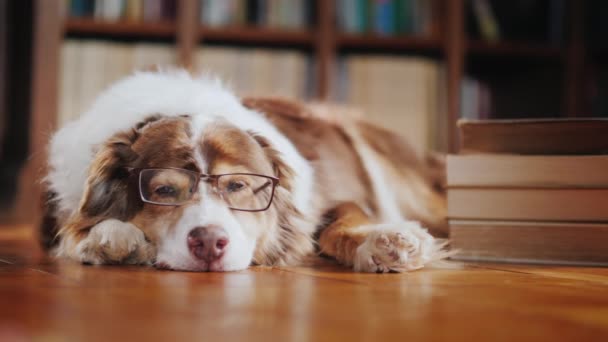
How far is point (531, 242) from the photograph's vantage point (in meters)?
1.50

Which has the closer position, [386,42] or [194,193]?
[194,193]

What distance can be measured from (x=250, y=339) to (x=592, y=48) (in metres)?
2.77

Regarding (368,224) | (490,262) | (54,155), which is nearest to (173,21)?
(54,155)

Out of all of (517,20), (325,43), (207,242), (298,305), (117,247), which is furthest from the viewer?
(517,20)

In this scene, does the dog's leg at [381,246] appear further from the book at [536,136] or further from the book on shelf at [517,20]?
the book on shelf at [517,20]

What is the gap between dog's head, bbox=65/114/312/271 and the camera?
1.28 m

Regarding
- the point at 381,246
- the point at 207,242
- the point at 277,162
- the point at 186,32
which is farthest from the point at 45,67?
the point at 381,246

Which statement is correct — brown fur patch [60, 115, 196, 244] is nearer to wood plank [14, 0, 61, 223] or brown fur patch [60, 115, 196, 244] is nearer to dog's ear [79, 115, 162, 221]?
dog's ear [79, 115, 162, 221]

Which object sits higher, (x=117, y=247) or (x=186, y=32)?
(x=186, y=32)

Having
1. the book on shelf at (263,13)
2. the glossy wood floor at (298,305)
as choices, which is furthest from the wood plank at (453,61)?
the glossy wood floor at (298,305)

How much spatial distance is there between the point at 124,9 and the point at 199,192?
1.77 meters

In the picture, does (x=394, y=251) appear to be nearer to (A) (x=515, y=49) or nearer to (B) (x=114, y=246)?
(B) (x=114, y=246)

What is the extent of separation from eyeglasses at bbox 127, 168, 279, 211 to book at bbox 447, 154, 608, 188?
430mm

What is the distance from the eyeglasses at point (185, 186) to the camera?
1340 mm
